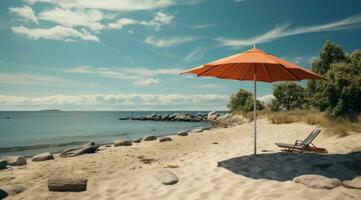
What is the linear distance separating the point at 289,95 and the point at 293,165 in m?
45.4

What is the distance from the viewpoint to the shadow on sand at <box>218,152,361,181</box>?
18.4ft

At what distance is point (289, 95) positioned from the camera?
48531 millimetres

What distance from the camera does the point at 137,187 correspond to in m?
5.53

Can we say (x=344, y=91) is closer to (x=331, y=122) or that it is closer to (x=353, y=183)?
(x=331, y=122)

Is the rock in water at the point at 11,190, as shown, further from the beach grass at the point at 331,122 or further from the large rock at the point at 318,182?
the beach grass at the point at 331,122

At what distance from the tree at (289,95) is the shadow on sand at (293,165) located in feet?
145

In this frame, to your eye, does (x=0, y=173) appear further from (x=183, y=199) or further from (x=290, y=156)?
(x=290, y=156)

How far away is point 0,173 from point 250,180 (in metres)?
6.55

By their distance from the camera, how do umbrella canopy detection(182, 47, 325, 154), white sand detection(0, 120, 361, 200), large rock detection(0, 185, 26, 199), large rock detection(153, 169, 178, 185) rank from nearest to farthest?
white sand detection(0, 120, 361, 200), large rock detection(0, 185, 26, 199), large rock detection(153, 169, 178, 185), umbrella canopy detection(182, 47, 325, 154)

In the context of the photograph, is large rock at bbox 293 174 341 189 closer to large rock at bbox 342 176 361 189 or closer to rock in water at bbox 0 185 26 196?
large rock at bbox 342 176 361 189

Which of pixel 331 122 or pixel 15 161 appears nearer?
pixel 15 161

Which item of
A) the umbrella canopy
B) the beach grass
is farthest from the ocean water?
the umbrella canopy

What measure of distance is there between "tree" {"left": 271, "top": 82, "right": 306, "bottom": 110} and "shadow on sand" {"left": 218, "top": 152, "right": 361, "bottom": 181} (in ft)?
145

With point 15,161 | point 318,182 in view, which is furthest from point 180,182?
point 15,161
